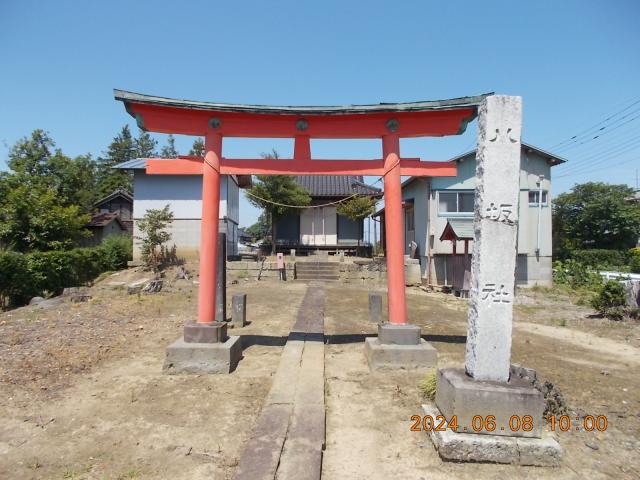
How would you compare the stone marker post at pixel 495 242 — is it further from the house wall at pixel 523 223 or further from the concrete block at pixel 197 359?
the house wall at pixel 523 223

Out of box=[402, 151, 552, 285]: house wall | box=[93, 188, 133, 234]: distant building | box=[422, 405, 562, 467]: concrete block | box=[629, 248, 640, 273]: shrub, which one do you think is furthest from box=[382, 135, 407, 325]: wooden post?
box=[93, 188, 133, 234]: distant building

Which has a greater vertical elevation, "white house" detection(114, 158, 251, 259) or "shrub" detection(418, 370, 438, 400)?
"white house" detection(114, 158, 251, 259)

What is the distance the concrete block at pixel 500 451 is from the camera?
344 cm

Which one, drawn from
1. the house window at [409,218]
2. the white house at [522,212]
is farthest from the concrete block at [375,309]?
the house window at [409,218]

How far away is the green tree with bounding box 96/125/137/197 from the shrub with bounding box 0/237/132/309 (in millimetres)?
18609

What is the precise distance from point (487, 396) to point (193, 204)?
19.3 metres

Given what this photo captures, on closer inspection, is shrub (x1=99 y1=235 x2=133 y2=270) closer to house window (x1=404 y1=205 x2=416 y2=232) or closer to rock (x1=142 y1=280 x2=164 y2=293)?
rock (x1=142 y1=280 x2=164 y2=293)

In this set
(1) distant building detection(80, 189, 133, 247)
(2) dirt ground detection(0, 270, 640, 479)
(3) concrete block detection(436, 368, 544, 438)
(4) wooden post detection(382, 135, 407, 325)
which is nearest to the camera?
(2) dirt ground detection(0, 270, 640, 479)

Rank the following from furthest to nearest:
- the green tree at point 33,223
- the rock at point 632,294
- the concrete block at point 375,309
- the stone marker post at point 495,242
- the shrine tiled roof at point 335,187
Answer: the shrine tiled roof at point 335,187, the green tree at point 33,223, the rock at point 632,294, the concrete block at point 375,309, the stone marker post at point 495,242

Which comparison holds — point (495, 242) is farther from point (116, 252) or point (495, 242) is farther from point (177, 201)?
point (116, 252)

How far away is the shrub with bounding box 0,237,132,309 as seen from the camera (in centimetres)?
1345

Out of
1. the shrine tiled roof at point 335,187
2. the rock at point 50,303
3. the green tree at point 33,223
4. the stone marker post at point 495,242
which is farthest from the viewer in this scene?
the shrine tiled roof at point 335,187

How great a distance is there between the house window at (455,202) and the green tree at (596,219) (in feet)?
47.4

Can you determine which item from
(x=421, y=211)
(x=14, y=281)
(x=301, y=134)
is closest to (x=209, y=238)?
(x=301, y=134)
